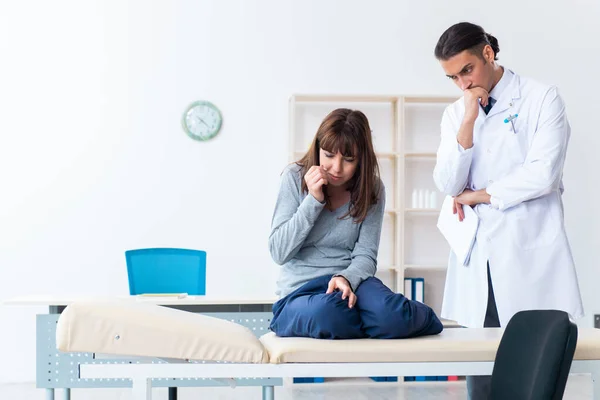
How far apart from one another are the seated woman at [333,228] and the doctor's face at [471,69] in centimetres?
30

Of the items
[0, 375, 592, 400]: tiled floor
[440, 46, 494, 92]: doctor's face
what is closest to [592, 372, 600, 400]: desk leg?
[440, 46, 494, 92]: doctor's face

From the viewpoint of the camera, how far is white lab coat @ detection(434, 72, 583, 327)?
2113 millimetres

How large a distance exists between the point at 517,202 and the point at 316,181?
0.56 meters

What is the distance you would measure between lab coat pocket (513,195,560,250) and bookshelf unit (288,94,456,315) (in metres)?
2.53

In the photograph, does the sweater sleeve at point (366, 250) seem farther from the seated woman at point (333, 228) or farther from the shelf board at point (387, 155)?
the shelf board at point (387, 155)

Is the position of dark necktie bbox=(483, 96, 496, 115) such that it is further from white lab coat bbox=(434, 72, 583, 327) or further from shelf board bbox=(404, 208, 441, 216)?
shelf board bbox=(404, 208, 441, 216)

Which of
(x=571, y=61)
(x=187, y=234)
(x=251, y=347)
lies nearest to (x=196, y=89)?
(x=187, y=234)

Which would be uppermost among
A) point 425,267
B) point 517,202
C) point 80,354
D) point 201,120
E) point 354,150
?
point 201,120

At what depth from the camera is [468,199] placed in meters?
2.21

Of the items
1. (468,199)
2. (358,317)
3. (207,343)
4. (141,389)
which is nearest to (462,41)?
(468,199)

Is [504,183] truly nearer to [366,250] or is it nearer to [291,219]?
[366,250]

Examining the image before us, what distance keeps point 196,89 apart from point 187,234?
89 cm

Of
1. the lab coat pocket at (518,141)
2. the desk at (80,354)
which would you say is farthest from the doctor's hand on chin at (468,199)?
the desk at (80,354)

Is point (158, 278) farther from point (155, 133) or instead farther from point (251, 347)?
point (251, 347)
